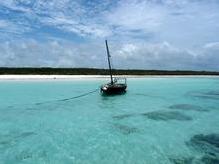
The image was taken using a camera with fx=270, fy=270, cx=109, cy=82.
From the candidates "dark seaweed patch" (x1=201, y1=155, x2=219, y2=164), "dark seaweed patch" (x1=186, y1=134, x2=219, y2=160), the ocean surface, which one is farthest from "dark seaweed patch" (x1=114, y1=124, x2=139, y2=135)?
"dark seaweed patch" (x1=201, y1=155, x2=219, y2=164)

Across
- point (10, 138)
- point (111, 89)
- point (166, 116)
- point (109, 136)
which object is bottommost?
point (166, 116)

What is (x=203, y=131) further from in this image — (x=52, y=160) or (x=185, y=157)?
(x=52, y=160)

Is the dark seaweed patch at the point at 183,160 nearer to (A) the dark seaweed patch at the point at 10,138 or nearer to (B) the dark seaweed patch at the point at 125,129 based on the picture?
(B) the dark seaweed patch at the point at 125,129

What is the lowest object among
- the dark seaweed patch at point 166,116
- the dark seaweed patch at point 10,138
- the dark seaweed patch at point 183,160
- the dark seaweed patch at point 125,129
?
the dark seaweed patch at point 166,116

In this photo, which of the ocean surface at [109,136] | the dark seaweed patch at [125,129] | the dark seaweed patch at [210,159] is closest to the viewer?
the dark seaweed patch at [210,159]

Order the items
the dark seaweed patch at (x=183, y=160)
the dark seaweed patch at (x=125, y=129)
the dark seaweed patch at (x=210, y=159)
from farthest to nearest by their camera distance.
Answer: the dark seaweed patch at (x=125, y=129), the dark seaweed patch at (x=183, y=160), the dark seaweed patch at (x=210, y=159)

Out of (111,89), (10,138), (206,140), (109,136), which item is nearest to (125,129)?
(109,136)

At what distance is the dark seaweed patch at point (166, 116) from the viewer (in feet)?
65.3

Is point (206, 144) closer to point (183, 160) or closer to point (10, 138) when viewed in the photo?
point (183, 160)

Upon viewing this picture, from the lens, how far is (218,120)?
762 inches

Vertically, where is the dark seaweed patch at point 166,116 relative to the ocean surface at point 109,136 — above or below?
below

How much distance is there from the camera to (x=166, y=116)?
68.0ft

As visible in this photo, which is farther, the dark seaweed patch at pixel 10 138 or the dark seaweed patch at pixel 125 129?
the dark seaweed patch at pixel 125 129

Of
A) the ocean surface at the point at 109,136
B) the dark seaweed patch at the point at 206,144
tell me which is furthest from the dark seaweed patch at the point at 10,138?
the dark seaweed patch at the point at 206,144
